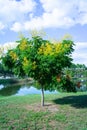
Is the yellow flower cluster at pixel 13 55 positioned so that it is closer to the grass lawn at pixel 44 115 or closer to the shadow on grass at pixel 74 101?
the grass lawn at pixel 44 115

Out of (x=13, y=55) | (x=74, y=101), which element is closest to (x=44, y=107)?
(x=74, y=101)

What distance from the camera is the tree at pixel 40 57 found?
1472cm

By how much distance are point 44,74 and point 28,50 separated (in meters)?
1.42

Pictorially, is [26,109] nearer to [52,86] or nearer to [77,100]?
[77,100]

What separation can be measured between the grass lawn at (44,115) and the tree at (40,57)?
3.20ft

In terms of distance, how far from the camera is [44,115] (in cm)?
1373

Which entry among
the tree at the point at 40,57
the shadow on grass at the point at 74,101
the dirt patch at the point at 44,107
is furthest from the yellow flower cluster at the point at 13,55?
the shadow on grass at the point at 74,101

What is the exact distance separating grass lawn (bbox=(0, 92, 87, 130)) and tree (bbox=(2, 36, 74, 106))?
976mm

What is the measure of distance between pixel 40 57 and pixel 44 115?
9.24 feet

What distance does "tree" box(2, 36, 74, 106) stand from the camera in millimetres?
14719

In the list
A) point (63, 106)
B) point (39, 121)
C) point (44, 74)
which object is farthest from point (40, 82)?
point (39, 121)

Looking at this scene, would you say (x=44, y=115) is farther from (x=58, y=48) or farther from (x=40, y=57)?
(x=58, y=48)

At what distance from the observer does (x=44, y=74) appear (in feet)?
50.3

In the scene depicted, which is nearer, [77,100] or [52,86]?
[77,100]
